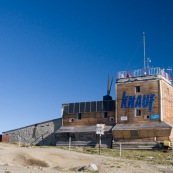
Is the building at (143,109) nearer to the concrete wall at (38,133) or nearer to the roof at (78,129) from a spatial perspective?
the roof at (78,129)

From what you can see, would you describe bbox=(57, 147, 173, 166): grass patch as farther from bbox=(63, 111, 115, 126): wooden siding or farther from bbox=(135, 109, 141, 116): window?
bbox=(63, 111, 115, 126): wooden siding

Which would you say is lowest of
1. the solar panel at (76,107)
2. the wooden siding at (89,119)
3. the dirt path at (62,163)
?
the dirt path at (62,163)

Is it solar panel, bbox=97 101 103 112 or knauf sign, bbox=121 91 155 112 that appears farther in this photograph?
solar panel, bbox=97 101 103 112

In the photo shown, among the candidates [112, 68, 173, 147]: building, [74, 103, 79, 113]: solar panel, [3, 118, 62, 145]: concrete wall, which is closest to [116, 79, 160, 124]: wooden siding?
[112, 68, 173, 147]: building

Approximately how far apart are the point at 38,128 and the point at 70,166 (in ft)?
116

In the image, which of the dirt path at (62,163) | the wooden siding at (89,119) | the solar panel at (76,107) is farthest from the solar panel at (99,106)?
the dirt path at (62,163)

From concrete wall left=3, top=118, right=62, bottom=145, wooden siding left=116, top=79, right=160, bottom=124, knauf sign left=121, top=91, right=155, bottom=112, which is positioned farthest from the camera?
concrete wall left=3, top=118, right=62, bottom=145

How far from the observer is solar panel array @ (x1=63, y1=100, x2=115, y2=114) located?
51.7 metres

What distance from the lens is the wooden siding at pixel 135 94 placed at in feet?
154

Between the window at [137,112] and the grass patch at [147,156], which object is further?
the window at [137,112]

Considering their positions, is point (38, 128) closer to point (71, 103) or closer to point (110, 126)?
point (71, 103)

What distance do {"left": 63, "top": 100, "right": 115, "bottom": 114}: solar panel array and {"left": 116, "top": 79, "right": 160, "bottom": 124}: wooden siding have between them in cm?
243

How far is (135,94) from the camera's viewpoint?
48469 mm

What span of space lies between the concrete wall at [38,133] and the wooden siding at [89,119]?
206 cm
